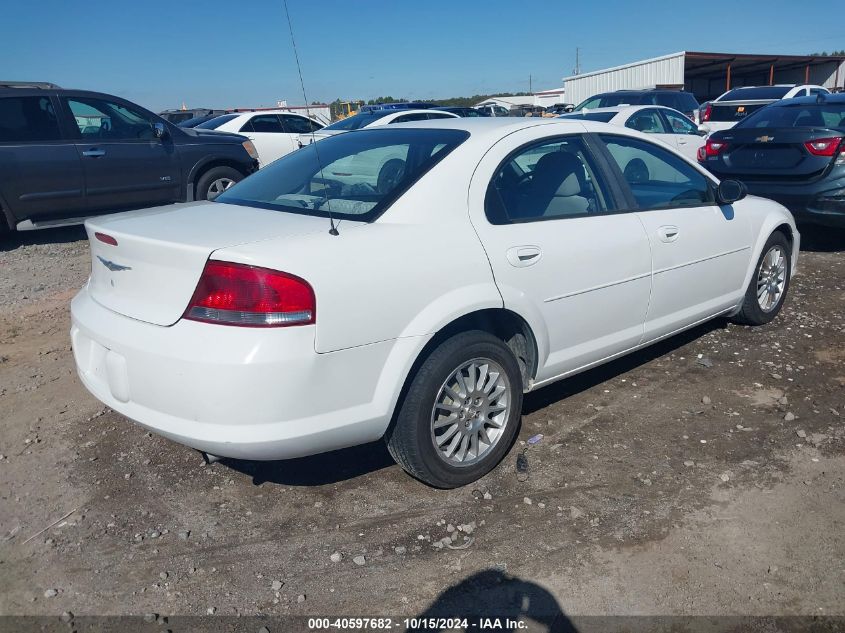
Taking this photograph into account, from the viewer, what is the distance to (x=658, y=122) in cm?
1141

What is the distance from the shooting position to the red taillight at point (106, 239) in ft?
10.0

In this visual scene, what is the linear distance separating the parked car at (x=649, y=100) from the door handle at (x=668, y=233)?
12.3 metres

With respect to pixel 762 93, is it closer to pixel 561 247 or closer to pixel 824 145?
pixel 824 145

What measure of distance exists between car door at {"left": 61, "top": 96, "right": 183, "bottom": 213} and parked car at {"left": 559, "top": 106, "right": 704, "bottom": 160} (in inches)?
236

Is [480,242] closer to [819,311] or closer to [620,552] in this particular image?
[620,552]

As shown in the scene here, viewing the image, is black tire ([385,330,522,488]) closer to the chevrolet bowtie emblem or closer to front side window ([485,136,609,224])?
front side window ([485,136,609,224])

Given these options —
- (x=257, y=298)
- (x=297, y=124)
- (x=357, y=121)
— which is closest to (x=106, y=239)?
(x=257, y=298)

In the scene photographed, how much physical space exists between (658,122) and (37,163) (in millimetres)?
8849

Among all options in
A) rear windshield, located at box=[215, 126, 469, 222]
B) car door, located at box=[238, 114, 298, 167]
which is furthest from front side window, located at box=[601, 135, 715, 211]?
car door, located at box=[238, 114, 298, 167]

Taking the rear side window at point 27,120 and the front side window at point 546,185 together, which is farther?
the rear side window at point 27,120

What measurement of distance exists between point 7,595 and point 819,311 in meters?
5.66

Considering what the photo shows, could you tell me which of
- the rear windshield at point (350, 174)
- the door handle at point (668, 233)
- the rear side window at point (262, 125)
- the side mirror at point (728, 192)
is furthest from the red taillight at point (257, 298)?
the rear side window at point (262, 125)

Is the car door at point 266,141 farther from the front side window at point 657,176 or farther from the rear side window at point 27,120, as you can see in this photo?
the front side window at point 657,176

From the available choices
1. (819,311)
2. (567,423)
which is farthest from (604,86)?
(567,423)
